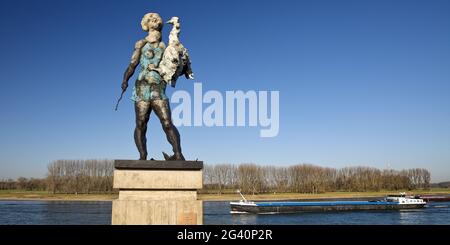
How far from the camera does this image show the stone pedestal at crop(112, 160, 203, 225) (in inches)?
272

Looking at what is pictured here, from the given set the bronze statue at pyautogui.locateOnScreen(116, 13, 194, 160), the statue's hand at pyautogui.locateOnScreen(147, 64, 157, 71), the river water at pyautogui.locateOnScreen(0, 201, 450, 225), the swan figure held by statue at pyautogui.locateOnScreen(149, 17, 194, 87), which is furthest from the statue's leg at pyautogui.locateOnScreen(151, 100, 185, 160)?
the river water at pyautogui.locateOnScreen(0, 201, 450, 225)

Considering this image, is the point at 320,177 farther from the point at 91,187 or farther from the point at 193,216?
the point at 193,216

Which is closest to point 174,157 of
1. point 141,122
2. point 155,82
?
point 141,122

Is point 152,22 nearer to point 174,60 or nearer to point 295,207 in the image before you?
point 174,60

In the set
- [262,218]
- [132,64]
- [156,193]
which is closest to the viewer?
[156,193]

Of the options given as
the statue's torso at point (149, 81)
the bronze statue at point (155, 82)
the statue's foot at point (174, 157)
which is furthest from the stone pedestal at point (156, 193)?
the statue's torso at point (149, 81)

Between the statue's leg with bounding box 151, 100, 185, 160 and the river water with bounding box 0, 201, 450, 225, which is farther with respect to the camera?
the river water with bounding box 0, 201, 450, 225

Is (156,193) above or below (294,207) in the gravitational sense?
above

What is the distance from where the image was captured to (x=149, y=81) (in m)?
7.64

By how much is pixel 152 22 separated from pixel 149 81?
1304 mm

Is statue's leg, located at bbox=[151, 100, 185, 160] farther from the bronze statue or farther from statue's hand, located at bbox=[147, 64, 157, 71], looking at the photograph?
statue's hand, located at bbox=[147, 64, 157, 71]
